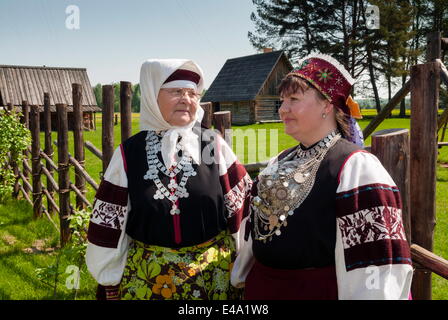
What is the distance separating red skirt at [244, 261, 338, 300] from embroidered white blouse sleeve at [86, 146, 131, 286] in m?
0.78

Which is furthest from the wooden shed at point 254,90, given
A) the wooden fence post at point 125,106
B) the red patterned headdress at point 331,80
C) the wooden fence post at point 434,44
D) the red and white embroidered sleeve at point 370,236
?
the red and white embroidered sleeve at point 370,236

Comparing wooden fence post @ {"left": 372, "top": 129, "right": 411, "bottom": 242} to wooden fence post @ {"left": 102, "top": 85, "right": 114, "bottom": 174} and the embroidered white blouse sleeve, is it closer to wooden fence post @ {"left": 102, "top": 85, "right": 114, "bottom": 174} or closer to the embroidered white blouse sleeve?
the embroidered white blouse sleeve

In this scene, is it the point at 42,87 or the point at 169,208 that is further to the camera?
the point at 42,87

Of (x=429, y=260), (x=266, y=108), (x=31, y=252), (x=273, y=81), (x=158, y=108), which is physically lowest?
(x=31, y=252)

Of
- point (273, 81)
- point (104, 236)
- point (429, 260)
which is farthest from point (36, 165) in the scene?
point (273, 81)

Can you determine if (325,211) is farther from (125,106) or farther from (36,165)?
(36,165)

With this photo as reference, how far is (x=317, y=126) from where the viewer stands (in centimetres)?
180

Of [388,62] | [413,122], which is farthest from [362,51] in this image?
[413,122]

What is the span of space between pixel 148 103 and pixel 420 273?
6.03 ft

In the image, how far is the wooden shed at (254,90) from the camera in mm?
29359

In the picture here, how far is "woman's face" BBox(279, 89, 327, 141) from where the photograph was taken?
1775 millimetres

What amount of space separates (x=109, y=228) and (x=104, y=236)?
0.05 m

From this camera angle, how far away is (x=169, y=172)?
2178mm

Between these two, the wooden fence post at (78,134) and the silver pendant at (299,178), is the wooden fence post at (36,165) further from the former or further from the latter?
the silver pendant at (299,178)
